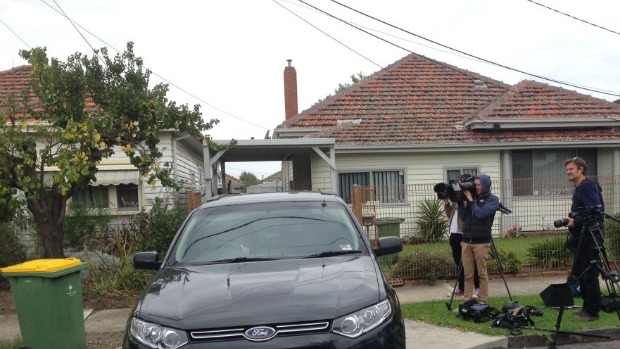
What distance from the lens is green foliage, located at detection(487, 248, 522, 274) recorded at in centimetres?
929

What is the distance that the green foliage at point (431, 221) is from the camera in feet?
34.0

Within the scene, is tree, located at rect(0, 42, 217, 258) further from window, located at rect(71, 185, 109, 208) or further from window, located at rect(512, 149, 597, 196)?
window, located at rect(512, 149, 597, 196)

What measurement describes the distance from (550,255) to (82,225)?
30.1 feet

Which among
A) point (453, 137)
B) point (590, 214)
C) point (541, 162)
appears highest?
point (453, 137)

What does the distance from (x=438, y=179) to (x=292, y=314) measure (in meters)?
12.8

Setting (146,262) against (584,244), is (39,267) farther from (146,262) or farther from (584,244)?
(584,244)

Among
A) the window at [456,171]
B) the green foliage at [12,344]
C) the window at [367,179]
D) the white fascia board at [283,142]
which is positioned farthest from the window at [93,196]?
the window at [456,171]

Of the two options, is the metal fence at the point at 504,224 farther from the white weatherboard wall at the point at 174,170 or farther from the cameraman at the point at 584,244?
the white weatherboard wall at the point at 174,170

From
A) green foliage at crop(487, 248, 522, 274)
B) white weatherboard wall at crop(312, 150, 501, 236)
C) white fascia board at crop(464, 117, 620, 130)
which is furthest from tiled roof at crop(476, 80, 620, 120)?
green foliage at crop(487, 248, 522, 274)

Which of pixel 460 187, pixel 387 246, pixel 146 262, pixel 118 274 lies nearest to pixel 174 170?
pixel 118 274

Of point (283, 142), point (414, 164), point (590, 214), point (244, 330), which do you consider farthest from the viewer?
point (414, 164)

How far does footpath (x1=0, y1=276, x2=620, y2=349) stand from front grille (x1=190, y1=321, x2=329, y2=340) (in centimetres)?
290

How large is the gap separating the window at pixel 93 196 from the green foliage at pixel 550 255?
9.28 metres

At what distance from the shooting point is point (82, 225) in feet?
39.8
